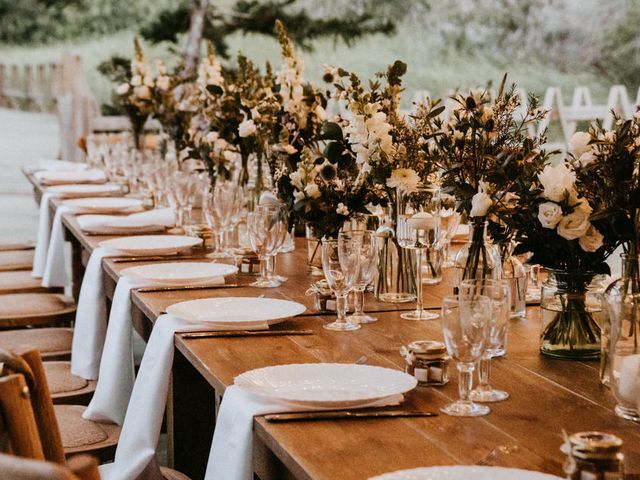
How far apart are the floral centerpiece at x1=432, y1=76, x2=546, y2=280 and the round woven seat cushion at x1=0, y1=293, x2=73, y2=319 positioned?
2061 millimetres

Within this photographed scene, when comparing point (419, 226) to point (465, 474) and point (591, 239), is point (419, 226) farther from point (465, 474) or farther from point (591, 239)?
point (465, 474)

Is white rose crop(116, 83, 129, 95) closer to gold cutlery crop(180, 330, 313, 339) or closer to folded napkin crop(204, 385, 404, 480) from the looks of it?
gold cutlery crop(180, 330, 313, 339)

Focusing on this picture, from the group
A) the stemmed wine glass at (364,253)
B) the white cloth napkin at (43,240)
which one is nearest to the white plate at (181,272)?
the stemmed wine glass at (364,253)

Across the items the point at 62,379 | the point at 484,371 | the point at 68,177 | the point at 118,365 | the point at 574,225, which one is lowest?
the point at 62,379

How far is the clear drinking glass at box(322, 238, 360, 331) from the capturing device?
7.22ft

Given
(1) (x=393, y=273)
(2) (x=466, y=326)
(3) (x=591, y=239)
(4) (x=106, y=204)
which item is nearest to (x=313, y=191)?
(1) (x=393, y=273)

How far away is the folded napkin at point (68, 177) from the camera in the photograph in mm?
5832

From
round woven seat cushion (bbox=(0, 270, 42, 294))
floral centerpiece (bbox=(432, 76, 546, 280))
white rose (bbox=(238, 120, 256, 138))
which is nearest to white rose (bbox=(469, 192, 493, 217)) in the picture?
floral centerpiece (bbox=(432, 76, 546, 280))

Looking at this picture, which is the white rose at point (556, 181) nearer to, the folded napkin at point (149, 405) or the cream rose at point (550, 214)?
the cream rose at point (550, 214)

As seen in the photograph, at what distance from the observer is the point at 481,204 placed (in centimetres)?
211

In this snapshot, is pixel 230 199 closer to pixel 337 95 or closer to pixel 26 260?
pixel 337 95

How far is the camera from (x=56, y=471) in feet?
3.45

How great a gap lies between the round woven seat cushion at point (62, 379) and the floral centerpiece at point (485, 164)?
4.33 feet

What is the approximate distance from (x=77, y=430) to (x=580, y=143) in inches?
55.3
